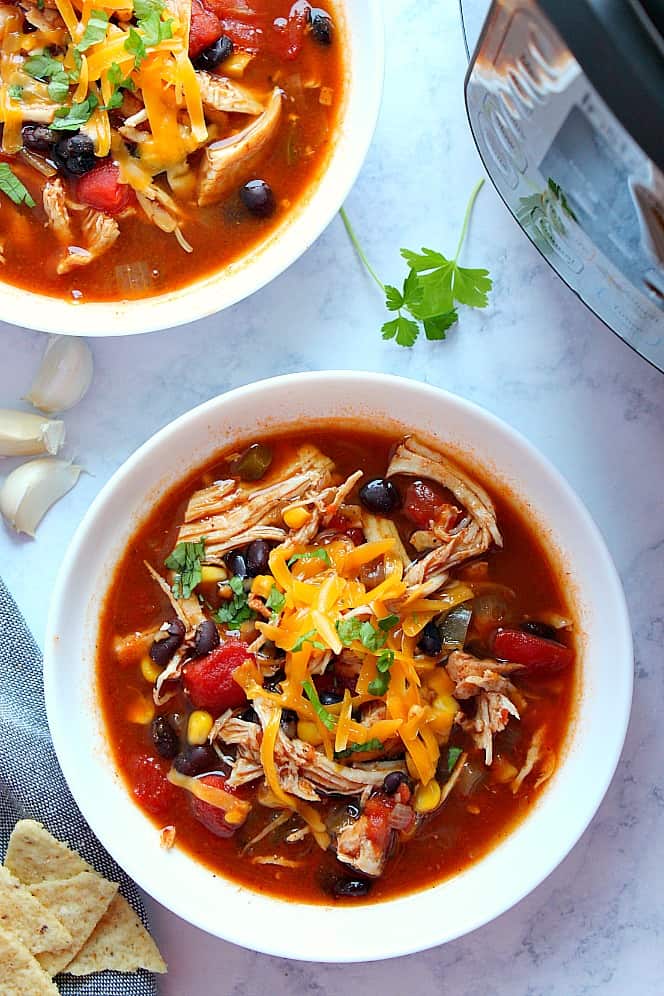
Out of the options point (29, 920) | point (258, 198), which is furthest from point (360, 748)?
point (258, 198)

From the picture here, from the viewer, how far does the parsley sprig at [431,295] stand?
322cm

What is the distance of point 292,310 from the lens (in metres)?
3.46

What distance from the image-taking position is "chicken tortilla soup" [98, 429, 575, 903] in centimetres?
311

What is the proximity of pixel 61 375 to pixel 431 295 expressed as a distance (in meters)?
1.12

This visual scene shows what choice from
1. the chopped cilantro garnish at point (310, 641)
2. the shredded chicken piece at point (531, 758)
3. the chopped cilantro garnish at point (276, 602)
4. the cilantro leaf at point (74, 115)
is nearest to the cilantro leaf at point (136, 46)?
the cilantro leaf at point (74, 115)

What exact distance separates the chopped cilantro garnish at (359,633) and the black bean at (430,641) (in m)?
0.14

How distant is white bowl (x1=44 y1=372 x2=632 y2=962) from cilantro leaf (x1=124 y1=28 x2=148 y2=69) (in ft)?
3.03

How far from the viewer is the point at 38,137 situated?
3133 mm

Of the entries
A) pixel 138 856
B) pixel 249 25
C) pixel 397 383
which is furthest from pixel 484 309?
pixel 138 856

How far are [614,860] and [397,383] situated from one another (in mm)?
1608

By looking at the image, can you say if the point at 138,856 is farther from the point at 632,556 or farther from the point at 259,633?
the point at 632,556

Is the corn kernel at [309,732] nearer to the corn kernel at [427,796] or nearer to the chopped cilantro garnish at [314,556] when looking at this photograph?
the corn kernel at [427,796]

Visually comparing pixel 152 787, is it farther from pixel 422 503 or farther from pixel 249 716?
pixel 422 503

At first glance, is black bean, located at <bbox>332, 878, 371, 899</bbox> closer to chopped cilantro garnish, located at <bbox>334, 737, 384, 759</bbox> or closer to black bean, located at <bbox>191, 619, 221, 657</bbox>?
chopped cilantro garnish, located at <bbox>334, 737, 384, 759</bbox>
